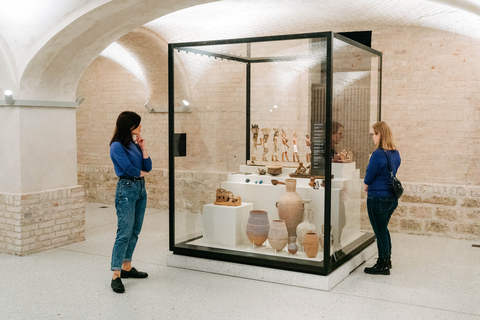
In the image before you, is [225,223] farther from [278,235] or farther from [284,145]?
[284,145]

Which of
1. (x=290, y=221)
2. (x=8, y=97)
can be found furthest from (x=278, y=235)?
(x=8, y=97)

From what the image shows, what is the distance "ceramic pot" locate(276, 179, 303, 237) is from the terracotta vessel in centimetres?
8

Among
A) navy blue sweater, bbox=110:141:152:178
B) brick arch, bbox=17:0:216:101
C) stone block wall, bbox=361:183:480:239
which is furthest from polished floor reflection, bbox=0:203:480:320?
brick arch, bbox=17:0:216:101

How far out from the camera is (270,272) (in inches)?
205

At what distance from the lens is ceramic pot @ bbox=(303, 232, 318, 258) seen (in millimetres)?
5156

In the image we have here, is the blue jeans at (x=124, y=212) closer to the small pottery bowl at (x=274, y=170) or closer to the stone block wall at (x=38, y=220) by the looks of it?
the small pottery bowl at (x=274, y=170)

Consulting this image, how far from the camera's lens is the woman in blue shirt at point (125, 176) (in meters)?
4.73

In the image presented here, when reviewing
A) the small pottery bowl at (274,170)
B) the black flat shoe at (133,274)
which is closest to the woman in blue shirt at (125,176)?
the black flat shoe at (133,274)

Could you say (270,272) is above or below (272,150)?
below

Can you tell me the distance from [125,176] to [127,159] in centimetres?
19

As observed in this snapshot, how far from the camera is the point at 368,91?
6.42m

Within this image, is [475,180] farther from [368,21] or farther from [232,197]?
[232,197]

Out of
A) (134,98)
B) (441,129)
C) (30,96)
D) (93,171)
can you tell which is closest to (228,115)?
(30,96)

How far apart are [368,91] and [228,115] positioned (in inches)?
71.1
